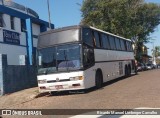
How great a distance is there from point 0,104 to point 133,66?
1802cm

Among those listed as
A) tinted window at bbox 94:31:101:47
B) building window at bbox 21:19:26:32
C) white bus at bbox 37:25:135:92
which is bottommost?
white bus at bbox 37:25:135:92

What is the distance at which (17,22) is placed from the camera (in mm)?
30250

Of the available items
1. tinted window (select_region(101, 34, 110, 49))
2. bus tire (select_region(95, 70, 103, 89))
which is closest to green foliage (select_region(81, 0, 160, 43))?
tinted window (select_region(101, 34, 110, 49))

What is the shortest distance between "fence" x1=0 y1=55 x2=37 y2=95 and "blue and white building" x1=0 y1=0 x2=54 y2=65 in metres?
2.11

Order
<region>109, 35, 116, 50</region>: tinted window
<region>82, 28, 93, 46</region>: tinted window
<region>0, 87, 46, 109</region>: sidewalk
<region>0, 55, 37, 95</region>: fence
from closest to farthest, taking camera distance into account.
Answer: <region>0, 87, 46, 109</region>: sidewalk, <region>82, 28, 93, 46</region>: tinted window, <region>0, 55, 37, 95</region>: fence, <region>109, 35, 116, 50</region>: tinted window

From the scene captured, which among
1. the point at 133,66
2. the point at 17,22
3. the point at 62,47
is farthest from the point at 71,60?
the point at 133,66

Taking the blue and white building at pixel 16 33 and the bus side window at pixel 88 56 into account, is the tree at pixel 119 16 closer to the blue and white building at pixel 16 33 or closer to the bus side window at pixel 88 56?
the blue and white building at pixel 16 33

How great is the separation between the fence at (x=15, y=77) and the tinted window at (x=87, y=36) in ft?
17.2

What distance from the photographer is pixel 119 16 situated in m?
47.4

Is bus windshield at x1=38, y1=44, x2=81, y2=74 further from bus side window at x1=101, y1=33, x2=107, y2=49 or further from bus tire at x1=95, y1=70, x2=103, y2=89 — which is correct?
A: bus side window at x1=101, y1=33, x2=107, y2=49

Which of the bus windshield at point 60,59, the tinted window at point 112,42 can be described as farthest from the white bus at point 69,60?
the tinted window at point 112,42

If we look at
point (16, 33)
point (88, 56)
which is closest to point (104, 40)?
point (88, 56)

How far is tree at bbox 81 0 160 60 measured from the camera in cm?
4741

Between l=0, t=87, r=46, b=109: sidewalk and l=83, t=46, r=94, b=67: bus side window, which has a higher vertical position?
l=83, t=46, r=94, b=67: bus side window
